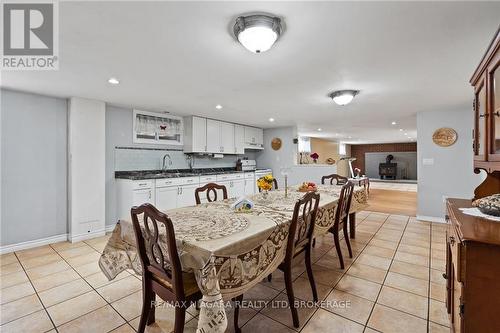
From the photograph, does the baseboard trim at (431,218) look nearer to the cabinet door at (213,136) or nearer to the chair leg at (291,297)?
the chair leg at (291,297)

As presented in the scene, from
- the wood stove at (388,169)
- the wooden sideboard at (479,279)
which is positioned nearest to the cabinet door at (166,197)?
the wooden sideboard at (479,279)

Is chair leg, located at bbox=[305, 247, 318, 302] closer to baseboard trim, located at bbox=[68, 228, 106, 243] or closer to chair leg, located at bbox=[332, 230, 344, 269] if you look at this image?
chair leg, located at bbox=[332, 230, 344, 269]

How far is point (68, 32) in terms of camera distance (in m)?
1.68

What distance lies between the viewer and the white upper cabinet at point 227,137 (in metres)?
5.46

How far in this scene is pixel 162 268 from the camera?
1.37m

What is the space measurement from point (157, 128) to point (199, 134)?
0.84 m

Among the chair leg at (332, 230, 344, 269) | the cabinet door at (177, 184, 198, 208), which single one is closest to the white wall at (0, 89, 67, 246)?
the cabinet door at (177, 184, 198, 208)

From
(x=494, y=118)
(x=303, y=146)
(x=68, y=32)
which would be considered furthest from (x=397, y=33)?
(x=303, y=146)

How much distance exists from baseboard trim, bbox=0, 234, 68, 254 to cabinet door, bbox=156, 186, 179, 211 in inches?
54.8

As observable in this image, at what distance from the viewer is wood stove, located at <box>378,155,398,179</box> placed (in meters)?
12.5

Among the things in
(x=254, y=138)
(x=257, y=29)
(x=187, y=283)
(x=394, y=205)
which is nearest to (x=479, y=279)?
(x=187, y=283)

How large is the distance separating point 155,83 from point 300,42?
1.82m

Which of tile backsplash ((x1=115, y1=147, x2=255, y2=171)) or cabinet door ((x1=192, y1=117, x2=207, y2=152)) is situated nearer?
tile backsplash ((x1=115, y1=147, x2=255, y2=171))

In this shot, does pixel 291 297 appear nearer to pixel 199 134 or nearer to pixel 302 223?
pixel 302 223
